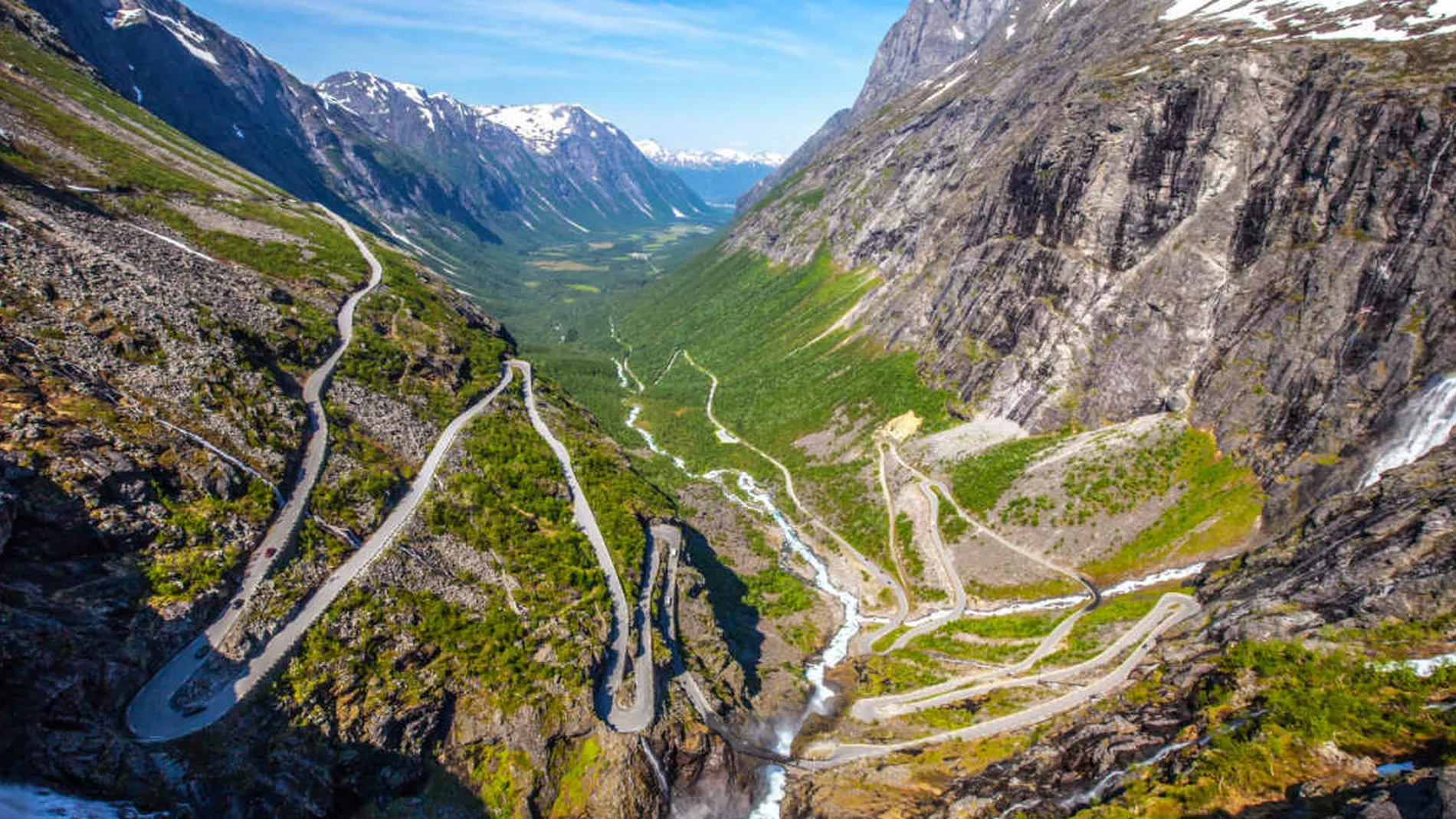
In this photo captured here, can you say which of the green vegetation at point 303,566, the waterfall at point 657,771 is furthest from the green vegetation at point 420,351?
the waterfall at point 657,771

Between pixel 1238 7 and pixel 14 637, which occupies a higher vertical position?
pixel 1238 7

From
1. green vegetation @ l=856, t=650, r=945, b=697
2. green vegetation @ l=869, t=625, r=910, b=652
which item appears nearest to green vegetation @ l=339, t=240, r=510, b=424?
green vegetation @ l=856, t=650, r=945, b=697

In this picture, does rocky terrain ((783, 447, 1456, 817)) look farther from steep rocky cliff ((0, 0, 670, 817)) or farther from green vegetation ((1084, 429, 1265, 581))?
steep rocky cliff ((0, 0, 670, 817))

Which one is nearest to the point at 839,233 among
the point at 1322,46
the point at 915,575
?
the point at 1322,46

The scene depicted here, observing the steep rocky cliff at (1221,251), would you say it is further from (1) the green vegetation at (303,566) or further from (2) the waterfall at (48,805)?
(2) the waterfall at (48,805)

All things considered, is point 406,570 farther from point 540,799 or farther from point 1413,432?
point 1413,432

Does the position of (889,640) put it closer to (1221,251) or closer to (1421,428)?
(1421,428)
